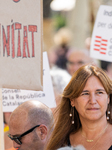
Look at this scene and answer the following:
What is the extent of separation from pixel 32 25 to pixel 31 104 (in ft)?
2.03

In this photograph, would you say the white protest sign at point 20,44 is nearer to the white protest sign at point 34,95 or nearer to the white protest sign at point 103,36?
the white protest sign at point 34,95

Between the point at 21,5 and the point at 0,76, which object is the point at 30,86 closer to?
the point at 0,76

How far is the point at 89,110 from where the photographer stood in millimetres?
1990

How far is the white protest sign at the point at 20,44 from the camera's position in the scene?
2029 mm

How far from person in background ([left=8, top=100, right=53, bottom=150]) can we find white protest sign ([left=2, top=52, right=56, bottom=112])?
46 centimetres

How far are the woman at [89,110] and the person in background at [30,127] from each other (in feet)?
0.37

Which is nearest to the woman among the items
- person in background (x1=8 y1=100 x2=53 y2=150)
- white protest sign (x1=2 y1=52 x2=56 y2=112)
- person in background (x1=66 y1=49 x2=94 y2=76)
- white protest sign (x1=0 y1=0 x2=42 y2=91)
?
person in background (x1=8 y1=100 x2=53 y2=150)

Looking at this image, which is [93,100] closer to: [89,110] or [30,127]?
[89,110]

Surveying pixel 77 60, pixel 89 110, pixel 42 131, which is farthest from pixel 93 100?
pixel 77 60

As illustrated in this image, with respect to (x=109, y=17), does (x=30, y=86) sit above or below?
below

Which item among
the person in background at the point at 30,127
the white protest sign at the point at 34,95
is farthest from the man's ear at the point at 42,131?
the white protest sign at the point at 34,95

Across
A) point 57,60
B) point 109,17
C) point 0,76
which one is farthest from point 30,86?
point 57,60

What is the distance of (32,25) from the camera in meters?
2.04

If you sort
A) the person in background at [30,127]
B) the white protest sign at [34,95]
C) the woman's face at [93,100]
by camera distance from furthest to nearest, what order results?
the white protest sign at [34,95] < the person in background at [30,127] < the woman's face at [93,100]
